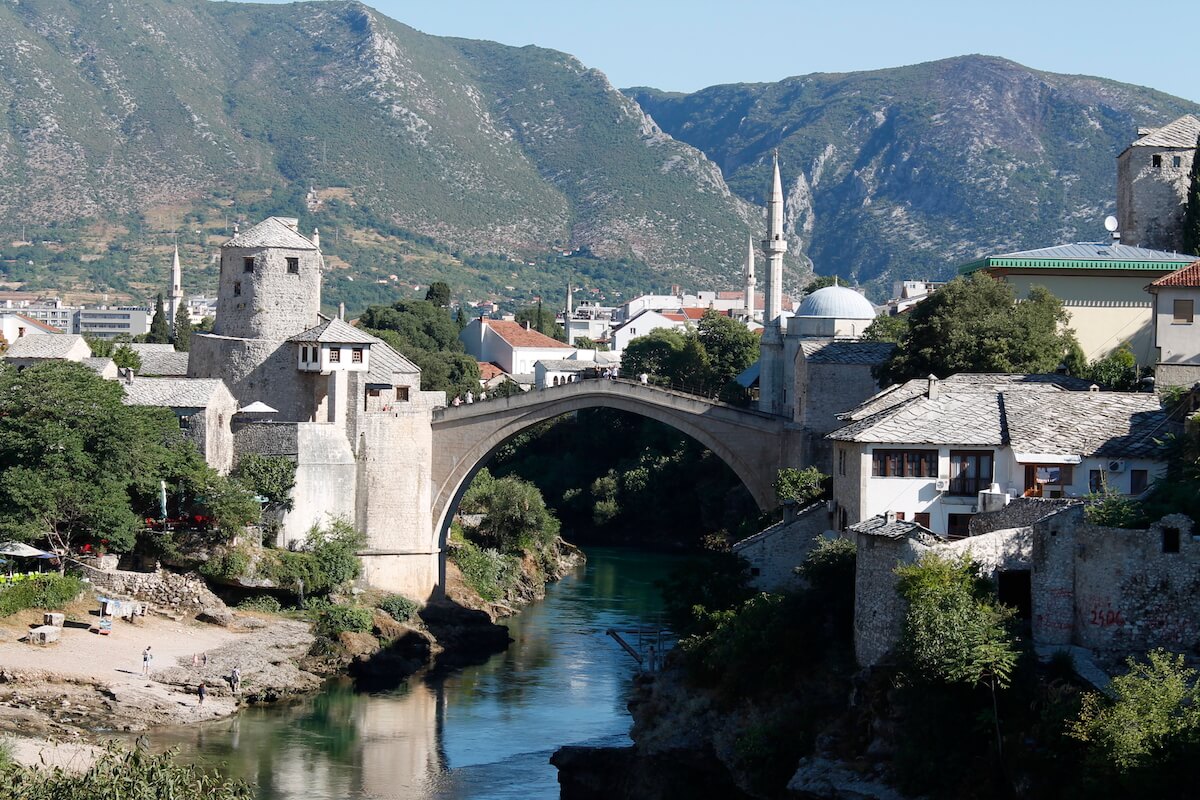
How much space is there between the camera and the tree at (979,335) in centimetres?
5269

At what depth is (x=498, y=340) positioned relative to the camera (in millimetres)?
127750

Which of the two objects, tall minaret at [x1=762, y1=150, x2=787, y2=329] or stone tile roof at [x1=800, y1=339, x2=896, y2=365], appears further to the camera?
tall minaret at [x1=762, y1=150, x2=787, y2=329]

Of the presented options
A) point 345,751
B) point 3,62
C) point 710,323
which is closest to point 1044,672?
point 345,751

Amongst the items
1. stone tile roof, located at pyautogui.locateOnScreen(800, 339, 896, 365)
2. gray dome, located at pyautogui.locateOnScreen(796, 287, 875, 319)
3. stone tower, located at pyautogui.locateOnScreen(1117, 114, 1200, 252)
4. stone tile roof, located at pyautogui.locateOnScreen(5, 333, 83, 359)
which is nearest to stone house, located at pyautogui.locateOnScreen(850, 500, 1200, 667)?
stone tile roof, located at pyautogui.locateOnScreen(800, 339, 896, 365)

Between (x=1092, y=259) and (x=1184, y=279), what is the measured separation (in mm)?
9480

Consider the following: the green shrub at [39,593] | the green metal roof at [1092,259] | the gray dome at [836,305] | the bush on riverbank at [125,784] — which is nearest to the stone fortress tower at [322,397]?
the green shrub at [39,593]

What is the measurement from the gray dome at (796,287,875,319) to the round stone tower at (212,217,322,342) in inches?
647

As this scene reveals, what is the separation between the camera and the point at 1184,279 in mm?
50188

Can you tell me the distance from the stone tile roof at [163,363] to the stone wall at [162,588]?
15.6 m

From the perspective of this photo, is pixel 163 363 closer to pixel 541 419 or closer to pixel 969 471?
pixel 541 419

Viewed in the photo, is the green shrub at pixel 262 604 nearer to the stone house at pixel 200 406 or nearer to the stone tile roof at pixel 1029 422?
the stone house at pixel 200 406

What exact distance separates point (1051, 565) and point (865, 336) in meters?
32.5

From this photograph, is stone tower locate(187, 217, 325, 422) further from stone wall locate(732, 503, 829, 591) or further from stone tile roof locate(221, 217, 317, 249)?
stone wall locate(732, 503, 829, 591)

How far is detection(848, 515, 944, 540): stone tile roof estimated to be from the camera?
37625mm
